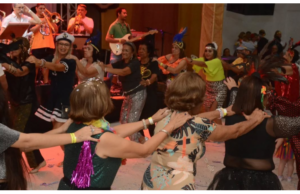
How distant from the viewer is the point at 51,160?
4664 mm

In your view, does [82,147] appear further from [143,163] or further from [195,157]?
[143,163]

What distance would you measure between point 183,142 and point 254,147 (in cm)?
59

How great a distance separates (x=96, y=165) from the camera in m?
2.00

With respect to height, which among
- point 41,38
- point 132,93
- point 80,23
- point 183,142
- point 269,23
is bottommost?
point 132,93

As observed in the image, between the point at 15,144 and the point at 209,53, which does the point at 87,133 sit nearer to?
the point at 15,144

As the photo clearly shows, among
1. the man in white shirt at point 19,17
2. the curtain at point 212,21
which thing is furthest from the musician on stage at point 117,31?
the curtain at point 212,21

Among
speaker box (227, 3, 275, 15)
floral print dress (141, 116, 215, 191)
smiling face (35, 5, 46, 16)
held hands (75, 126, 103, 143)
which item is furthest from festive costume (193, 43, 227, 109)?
speaker box (227, 3, 275, 15)

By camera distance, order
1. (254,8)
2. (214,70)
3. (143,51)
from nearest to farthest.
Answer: (143,51) < (214,70) < (254,8)

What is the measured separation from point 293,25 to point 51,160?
31.3ft

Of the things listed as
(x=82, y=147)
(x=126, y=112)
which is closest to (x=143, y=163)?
(x=126, y=112)

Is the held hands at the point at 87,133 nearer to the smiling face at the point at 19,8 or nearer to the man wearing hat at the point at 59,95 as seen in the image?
the man wearing hat at the point at 59,95

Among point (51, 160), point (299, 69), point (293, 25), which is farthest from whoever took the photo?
point (293, 25)

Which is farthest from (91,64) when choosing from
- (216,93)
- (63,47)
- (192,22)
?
(192,22)

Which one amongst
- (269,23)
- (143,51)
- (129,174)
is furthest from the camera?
(269,23)
